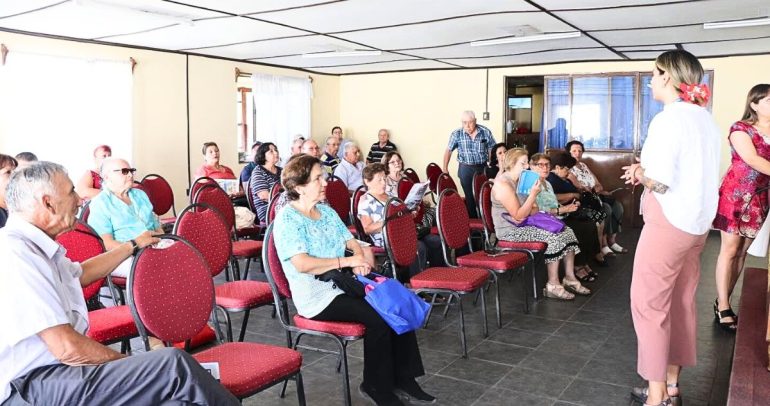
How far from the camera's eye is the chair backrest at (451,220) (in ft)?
13.9

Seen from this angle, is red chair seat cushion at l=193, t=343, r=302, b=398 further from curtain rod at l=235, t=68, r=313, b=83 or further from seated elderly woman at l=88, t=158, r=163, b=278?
curtain rod at l=235, t=68, r=313, b=83

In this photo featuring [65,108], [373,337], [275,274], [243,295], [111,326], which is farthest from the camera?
[65,108]

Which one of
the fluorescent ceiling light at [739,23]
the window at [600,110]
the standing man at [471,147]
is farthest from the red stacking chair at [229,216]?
the window at [600,110]

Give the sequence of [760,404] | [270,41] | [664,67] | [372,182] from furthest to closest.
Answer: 1. [270,41]
2. [372,182]
3. [664,67]
4. [760,404]

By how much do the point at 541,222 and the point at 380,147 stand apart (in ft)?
18.6

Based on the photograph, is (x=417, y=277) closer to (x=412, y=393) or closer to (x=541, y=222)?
(x=412, y=393)

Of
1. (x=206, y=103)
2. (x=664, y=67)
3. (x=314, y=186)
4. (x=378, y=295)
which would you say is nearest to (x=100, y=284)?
(x=314, y=186)

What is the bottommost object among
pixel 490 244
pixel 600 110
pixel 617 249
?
pixel 617 249

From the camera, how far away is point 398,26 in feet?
20.4

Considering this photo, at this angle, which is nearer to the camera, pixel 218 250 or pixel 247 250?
pixel 218 250

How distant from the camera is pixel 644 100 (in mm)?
9062

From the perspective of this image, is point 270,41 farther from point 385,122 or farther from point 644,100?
point 644,100

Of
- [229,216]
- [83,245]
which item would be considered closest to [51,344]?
[83,245]

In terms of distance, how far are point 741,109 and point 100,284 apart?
8.21 m
